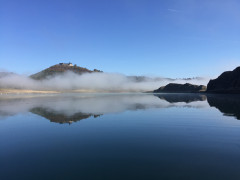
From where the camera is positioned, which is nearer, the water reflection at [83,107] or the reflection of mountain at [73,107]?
the reflection of mountain at [73,107]

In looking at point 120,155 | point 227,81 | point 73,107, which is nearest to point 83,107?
point 73,107

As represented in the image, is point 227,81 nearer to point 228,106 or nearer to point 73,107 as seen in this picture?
point 228,106

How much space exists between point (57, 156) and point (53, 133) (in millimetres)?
6245

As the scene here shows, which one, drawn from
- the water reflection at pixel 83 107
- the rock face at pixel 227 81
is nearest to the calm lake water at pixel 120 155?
the water reflection at pixel 83 107

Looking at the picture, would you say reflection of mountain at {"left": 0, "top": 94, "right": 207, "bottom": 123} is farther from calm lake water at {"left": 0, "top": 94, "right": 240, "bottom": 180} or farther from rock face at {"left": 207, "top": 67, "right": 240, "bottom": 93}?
rock face at {"left": 207, "top": 67, "right": 240, "bottom": 93}

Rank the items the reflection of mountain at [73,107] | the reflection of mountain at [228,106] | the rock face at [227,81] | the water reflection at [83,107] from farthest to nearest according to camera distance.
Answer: the rock face at [227,81], the reflection of mountain at [228,106], the water reflection at [83,107], the reflection of mountain at [73,107]

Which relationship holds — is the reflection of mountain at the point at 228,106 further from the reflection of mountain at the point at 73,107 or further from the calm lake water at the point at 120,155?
the calm lake water at the point at 120,155

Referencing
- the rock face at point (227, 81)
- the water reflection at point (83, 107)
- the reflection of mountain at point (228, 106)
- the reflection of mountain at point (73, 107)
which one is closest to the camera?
the reflection of mountain at point (73, 107)

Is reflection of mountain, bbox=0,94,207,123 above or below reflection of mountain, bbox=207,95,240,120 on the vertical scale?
above

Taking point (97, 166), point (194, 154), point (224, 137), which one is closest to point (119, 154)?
point (97, 166)

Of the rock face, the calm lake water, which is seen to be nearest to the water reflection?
the calm lake water

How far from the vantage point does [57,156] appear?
10352mm

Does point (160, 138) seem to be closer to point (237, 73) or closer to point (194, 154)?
point (194, 154)

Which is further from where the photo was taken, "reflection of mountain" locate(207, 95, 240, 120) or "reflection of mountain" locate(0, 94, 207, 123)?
"reflection of mountain" locate(207, 95, 240, 120)
